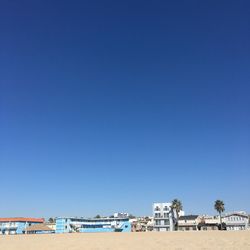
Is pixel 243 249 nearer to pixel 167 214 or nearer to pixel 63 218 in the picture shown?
pixel 167 214

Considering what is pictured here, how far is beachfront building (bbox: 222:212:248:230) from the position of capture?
9750 centimetres

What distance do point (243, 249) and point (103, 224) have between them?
91738 mm

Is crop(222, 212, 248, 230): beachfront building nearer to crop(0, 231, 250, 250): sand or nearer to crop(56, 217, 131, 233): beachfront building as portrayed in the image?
crop(56, 217, 131, 233): beachfront building

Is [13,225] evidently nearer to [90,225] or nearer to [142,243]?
[90,225]

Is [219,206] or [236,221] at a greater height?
A: [219,206]

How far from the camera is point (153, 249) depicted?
2922cm

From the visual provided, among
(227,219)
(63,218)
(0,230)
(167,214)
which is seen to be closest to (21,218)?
(0,230)

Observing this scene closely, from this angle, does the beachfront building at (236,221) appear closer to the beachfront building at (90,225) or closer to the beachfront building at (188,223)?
the beachfront building at (188,223)

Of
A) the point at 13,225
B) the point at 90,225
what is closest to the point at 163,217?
the point at 90,225

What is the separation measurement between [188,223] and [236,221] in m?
15.3

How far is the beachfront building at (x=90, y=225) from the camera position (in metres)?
108

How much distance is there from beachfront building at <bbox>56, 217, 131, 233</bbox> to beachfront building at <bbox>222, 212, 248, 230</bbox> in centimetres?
3166

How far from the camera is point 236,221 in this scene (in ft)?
326

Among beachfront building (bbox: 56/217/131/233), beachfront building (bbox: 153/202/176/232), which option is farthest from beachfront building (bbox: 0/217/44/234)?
beachfront building (bbox: 153/202/176/232)
